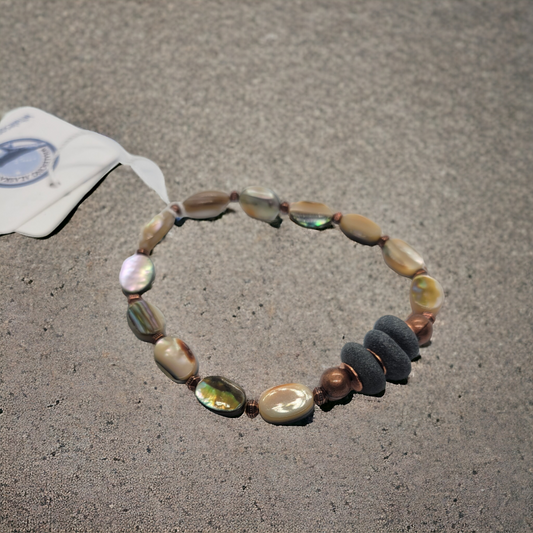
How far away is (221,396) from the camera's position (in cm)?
105

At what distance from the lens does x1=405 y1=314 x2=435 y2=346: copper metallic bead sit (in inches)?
43.7

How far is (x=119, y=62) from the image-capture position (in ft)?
5.08

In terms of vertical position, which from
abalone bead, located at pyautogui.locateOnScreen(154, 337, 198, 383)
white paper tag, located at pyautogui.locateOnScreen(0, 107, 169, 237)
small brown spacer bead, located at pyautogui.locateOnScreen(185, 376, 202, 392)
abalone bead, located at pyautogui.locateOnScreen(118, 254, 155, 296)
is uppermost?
white paper tag, located at pyautogui.locateOnScreen(0, 107, 169, 237)

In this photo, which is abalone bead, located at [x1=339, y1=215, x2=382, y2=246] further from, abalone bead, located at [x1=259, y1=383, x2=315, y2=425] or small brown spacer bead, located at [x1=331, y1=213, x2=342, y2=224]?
abalone bead, located at [x1=259, y1=383, x2=315, y2=425]

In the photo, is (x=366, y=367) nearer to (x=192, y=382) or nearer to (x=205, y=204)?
(x=192, y=382)

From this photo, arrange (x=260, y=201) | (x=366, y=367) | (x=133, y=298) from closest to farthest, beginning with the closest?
(x=366, y=367)
(x=133, y=298)
(x=260, y=201)

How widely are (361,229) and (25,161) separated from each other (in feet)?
2.98

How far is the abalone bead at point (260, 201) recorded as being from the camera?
1248mm

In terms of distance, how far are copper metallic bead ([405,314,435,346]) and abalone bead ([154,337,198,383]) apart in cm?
49

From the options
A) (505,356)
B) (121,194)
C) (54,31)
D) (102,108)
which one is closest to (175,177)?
(121,194)

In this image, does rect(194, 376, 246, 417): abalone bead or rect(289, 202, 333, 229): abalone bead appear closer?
rect(194, 376, 246, 417): abalone bead

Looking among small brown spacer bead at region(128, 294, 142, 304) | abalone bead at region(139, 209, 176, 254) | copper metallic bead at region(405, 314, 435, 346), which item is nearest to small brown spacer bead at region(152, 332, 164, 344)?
small brown spacer bead at region(128, 294, 142, 304)

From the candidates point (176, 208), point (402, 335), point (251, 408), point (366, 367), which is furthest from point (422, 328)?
point (176, 208)

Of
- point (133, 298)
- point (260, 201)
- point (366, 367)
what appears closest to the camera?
point (366, 367)
